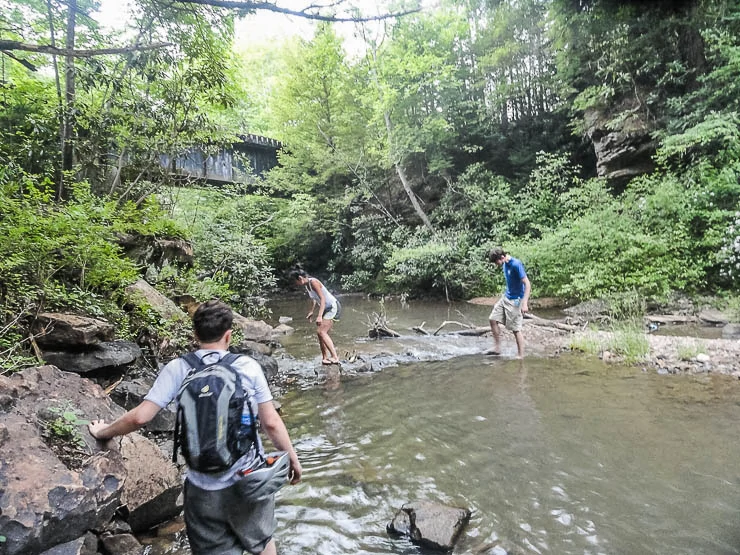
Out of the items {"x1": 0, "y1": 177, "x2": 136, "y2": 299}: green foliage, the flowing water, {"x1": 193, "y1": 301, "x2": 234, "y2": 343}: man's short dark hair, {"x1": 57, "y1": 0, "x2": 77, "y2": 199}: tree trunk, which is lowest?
the flowing water

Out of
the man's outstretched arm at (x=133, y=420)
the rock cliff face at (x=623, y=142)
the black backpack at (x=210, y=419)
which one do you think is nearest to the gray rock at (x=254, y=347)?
the man's outstretched arm at (x=133, y=420)

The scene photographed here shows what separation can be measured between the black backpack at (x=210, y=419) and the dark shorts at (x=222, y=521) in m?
0.17

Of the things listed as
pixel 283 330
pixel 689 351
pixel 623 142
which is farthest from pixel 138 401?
pixel 623 142

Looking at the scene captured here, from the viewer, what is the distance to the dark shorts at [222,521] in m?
A: 2.11

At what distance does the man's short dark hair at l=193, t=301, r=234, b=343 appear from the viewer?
225 centimetres

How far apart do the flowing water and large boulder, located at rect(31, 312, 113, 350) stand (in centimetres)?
254

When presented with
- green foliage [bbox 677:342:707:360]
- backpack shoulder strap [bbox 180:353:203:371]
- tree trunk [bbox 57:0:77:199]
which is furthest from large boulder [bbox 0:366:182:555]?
green foliage [bbox 677:342:707:360]

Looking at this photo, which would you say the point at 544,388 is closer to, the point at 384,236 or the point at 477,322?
the point at 477,322

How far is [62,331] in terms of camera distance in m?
4.70

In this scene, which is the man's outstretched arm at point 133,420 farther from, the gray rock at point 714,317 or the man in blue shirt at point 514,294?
the gray rock at point 714,317

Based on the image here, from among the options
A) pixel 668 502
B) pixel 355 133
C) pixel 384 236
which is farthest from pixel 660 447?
pixel 355 133

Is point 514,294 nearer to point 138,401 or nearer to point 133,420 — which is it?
point 138,401

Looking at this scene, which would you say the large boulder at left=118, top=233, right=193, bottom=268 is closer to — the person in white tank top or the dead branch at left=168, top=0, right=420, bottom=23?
the person in white tank top

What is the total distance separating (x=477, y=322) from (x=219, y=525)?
423 inches
